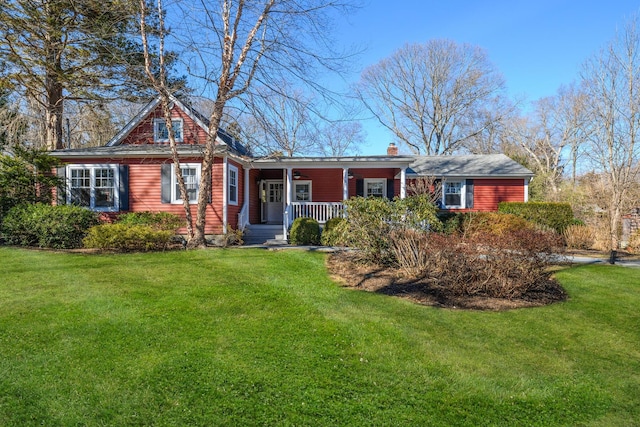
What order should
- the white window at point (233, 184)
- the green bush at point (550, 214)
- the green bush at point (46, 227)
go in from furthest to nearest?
the green bush at point (550, 214), the white window at point (233, 184), the green bush at point (46, 227)

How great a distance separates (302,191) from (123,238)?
8.61 meters

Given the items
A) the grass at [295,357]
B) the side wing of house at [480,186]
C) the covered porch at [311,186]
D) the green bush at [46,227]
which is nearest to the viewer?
the grass at [295,357]

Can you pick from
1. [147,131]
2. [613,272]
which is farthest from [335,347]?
[147,131]

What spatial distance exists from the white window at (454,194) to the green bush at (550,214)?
3.17 metres

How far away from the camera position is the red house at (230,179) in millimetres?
13031

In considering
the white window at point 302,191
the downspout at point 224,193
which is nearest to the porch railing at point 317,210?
the downspout at point 224,193

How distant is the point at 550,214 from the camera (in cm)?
1475

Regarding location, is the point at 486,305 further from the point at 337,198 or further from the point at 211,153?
the point at 337,198

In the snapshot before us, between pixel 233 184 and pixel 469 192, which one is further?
pixel 469 192

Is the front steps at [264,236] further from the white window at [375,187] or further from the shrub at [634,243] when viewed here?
the shrub at [634,243]

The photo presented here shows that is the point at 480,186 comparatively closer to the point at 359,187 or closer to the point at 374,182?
the point at 374,182

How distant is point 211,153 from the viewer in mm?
10578

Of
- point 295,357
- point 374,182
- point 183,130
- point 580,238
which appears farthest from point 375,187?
point 295,357

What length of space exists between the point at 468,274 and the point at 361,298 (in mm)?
1806
